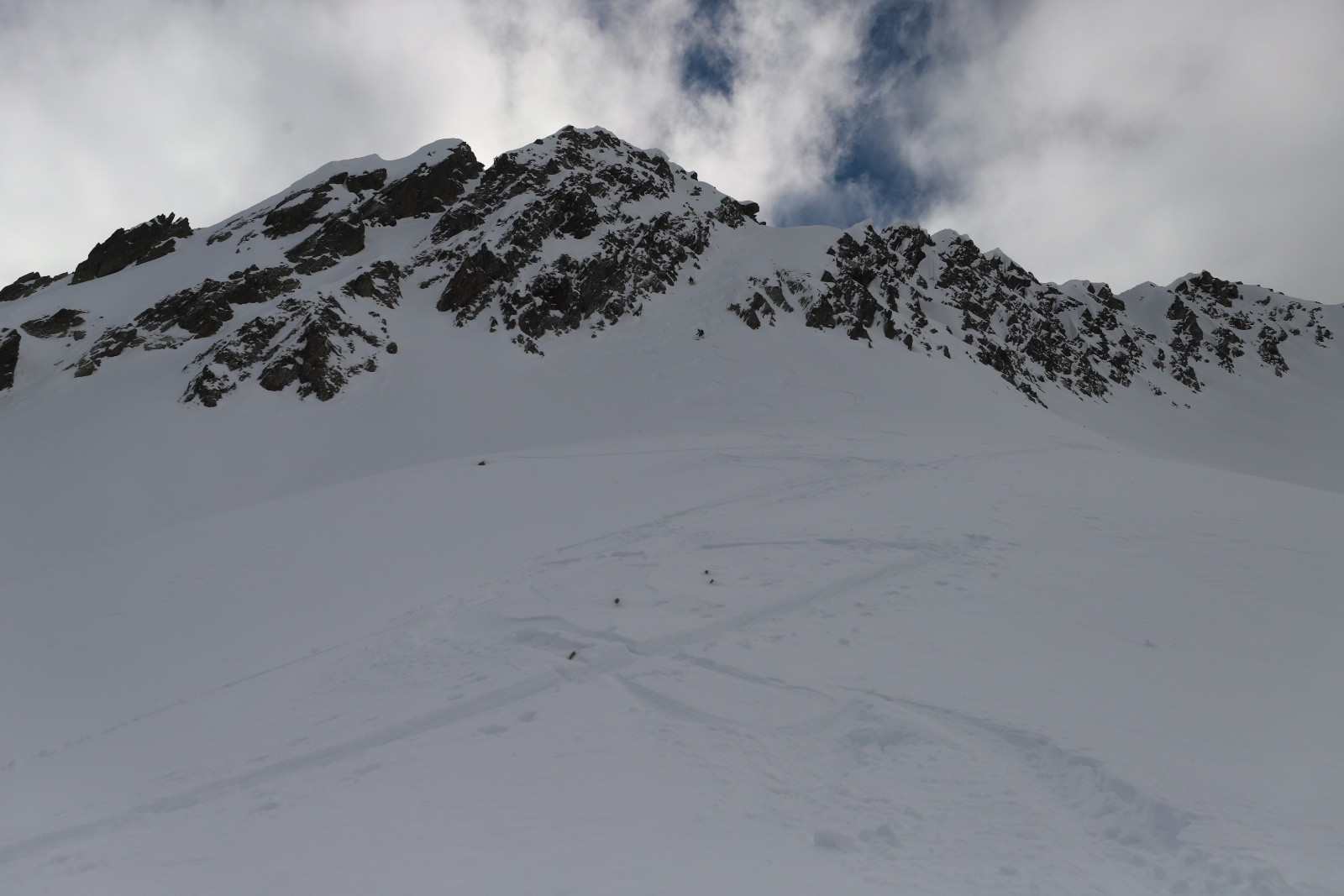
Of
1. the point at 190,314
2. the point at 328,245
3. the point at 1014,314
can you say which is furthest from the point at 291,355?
the point at 1014,314

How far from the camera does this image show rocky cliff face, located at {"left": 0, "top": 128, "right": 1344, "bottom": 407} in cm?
3033

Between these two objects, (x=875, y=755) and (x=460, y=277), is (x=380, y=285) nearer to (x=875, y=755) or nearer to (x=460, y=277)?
(x=460, y=277)

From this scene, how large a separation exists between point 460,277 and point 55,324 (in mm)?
21072

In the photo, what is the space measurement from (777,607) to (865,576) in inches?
74.0

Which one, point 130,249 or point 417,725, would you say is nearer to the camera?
point 417,725

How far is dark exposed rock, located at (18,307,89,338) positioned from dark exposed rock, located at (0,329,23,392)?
201 centimetres

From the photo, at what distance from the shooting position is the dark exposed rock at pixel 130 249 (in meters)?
40.6

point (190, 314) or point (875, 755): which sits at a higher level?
point (190, 314)

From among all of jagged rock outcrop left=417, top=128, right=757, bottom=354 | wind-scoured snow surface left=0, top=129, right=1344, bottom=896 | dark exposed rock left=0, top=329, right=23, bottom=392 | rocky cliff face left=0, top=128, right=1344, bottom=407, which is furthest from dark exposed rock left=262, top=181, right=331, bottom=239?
wind-scoured snow surface left=0, top=129, right=1344, bottom=896

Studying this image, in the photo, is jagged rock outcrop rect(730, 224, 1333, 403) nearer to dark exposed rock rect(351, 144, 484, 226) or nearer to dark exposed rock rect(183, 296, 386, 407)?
dark exposed rock rect(183, 296, 386, 407)

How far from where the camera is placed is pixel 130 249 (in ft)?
137

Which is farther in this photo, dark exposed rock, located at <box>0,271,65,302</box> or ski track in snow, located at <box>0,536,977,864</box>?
dark exposed rock, located at <box>0,271,65,302</box>

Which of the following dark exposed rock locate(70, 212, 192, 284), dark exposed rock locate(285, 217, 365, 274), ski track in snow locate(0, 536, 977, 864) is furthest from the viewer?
dark exposed rock locate(70, 212, 192, 284)

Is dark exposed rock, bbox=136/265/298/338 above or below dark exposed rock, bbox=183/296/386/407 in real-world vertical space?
above
